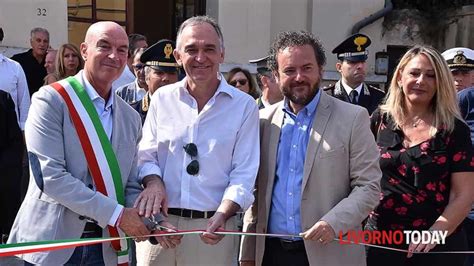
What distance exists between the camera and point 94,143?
2.93m

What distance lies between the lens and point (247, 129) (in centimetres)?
309

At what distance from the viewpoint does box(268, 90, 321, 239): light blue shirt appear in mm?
3047

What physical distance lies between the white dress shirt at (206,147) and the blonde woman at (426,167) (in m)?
0.88

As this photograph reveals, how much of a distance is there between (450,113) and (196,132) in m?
1.44

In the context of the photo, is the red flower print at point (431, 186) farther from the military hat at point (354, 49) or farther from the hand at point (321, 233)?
the military hat at point (354, 49)

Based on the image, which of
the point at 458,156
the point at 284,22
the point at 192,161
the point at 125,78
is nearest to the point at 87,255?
the point at 192,161

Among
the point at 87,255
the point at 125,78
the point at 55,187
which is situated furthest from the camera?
the point at 125,78

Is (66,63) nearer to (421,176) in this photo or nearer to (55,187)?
(55,187)

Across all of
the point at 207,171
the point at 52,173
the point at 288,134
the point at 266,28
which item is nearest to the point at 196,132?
the point at 207,171

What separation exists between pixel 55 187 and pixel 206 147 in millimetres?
757

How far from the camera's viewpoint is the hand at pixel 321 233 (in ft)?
9.44

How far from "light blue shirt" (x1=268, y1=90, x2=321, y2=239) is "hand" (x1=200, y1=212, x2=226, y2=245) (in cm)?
33

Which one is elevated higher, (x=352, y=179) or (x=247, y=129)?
(x=247, y=129)

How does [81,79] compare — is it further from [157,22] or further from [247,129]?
[157,22]
